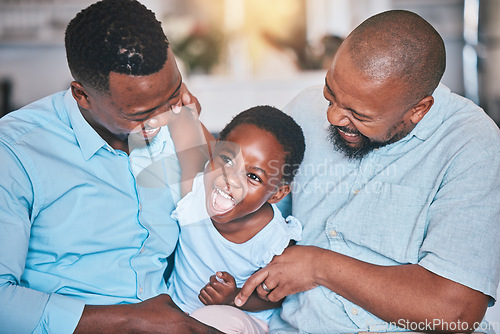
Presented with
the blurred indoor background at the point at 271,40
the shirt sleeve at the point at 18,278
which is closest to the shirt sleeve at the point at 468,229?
the shirt sleeve at the point at 18,278

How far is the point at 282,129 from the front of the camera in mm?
1256

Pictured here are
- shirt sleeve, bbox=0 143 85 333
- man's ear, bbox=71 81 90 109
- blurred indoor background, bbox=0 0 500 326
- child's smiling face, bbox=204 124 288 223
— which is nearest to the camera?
shirt sleeve, bbox=0 143 85 333

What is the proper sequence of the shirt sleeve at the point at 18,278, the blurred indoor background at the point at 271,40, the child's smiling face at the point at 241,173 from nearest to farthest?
the shirt sleeve at the point at 18,278 → the child's smiling face at the point at 241,173 → the blurred indoor background at the point at 271,40

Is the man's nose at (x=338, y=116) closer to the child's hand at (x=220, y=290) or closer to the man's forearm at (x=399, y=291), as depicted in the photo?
the man's forearm at (x=399, y=291)

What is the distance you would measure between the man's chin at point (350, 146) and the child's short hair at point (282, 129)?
82 millimetres

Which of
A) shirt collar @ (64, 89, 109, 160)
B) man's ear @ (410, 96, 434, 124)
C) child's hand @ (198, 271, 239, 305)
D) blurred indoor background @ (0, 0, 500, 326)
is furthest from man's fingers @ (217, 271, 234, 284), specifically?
blurred indoor background @ (0, 0, 500, 326)

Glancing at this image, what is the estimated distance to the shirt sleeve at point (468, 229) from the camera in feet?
3.40

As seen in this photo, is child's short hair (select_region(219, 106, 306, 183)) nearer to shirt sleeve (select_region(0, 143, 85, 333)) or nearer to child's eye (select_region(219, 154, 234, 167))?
child's eye (select_region(219, 154, 234, 167))

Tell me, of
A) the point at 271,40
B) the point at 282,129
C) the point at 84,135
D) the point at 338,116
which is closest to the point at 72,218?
the point at 84,135

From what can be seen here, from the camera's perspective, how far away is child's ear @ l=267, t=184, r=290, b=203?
1.29 metres

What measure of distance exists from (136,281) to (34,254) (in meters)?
0.24

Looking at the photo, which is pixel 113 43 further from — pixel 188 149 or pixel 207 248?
pixel 207 248

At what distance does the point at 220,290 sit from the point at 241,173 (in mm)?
288

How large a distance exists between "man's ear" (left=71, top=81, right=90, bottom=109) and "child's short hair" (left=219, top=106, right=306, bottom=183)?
344mm
